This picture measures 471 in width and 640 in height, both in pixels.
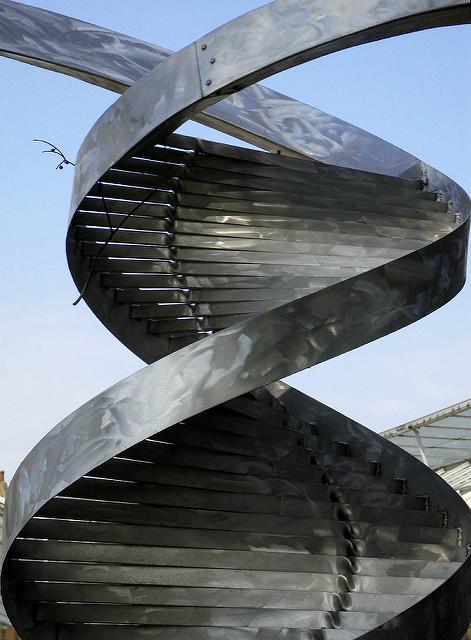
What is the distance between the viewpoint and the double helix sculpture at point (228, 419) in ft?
23.7

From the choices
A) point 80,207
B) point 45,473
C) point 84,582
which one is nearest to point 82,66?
point 80,207

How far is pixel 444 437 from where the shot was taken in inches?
770

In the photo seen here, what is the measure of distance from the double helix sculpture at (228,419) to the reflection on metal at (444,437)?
987 cm

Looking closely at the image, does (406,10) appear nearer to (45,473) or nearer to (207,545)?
(45,473)

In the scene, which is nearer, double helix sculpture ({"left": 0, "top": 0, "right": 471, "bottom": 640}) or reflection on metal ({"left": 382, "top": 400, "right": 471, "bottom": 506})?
double helix sculpture ({"left": 0, "top": 0, "right": 471, "bottom": 640})

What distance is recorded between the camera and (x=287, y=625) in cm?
832

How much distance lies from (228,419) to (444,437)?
1159 centimetres

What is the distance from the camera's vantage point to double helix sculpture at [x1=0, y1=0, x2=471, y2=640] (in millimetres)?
7215

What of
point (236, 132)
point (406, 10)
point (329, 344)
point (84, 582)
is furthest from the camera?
point (236, 132)

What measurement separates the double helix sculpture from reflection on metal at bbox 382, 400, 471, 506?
32.4 ft

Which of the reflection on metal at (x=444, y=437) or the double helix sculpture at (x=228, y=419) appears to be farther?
the reflection on metal at (x=444, y=437)

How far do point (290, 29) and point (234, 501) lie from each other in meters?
3.60

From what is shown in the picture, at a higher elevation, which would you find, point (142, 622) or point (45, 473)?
point (45, 473)

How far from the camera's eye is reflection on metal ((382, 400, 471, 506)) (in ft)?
62.7
